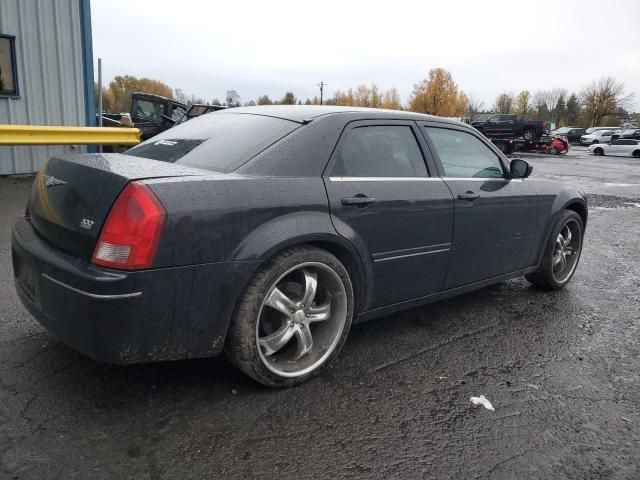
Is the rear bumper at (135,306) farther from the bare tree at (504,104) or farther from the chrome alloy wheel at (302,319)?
the bare tree at (504,104)

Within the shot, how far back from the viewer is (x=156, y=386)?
269 cm

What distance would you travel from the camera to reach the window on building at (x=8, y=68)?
9445 mm

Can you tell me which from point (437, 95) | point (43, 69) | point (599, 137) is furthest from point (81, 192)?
point (437, 95)

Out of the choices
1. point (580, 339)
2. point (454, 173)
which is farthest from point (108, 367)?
point (580, 339)

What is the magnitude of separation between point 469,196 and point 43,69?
973cm

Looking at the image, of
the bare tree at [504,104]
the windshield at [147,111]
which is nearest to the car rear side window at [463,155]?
the windshield at [147,111]

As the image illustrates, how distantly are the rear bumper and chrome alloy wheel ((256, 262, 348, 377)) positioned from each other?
29 cm

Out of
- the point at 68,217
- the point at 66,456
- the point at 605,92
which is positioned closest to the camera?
the point at 66,456

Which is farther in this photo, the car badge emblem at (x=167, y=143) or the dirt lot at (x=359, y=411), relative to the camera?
the car badge emblem at (x=167, y=143)

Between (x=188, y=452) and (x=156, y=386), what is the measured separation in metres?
0.61

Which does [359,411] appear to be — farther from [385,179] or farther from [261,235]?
[385,179]

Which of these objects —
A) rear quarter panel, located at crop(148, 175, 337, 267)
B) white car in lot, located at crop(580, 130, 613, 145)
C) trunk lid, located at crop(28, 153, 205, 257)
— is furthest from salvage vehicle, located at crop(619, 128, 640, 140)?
trunk lid, located at crop(28, 153, 205, 257)

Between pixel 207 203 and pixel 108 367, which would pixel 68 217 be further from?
pixel 108 367

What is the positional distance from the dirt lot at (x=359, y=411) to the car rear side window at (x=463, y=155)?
1.16 m
